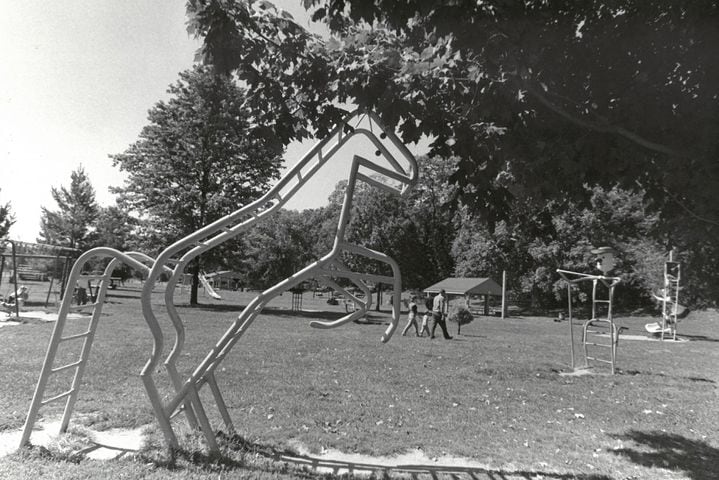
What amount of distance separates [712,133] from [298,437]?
479 cm

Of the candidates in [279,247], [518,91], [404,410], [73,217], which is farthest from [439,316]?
[73,217]

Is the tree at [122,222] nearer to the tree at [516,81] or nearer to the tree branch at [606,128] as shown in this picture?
the tree at [516,81]

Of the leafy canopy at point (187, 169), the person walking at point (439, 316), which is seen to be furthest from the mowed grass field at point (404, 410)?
the leafy canopy at point (187, 169)

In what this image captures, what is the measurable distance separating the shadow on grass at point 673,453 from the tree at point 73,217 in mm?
40714

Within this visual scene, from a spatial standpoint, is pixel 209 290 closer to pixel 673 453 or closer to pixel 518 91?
pixel 673 453

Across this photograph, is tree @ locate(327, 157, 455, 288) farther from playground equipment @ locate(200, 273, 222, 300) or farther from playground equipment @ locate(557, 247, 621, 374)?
playground equipment @ locate(557, 247, 621, 374)

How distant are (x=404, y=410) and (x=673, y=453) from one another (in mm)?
3122

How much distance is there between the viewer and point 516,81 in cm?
391

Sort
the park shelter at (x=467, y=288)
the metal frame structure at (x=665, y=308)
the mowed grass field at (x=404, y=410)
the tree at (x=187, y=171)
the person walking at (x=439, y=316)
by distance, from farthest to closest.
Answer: the park shelter at (x=467, y=288), the tree at (x=187, y=171), the metal frame structure at (x=665, y=308), the person walking at (x=439, y=316), the mowed grass field at (x=404, y=410)

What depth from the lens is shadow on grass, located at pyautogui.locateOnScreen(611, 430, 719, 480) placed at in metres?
5.00

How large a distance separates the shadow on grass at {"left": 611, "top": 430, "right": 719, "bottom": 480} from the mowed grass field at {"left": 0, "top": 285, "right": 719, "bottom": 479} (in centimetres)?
2

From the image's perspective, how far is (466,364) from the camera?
10992 millimetres

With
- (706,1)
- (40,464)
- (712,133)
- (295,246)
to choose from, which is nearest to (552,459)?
(712,133)

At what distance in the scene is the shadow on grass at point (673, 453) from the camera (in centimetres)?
500
